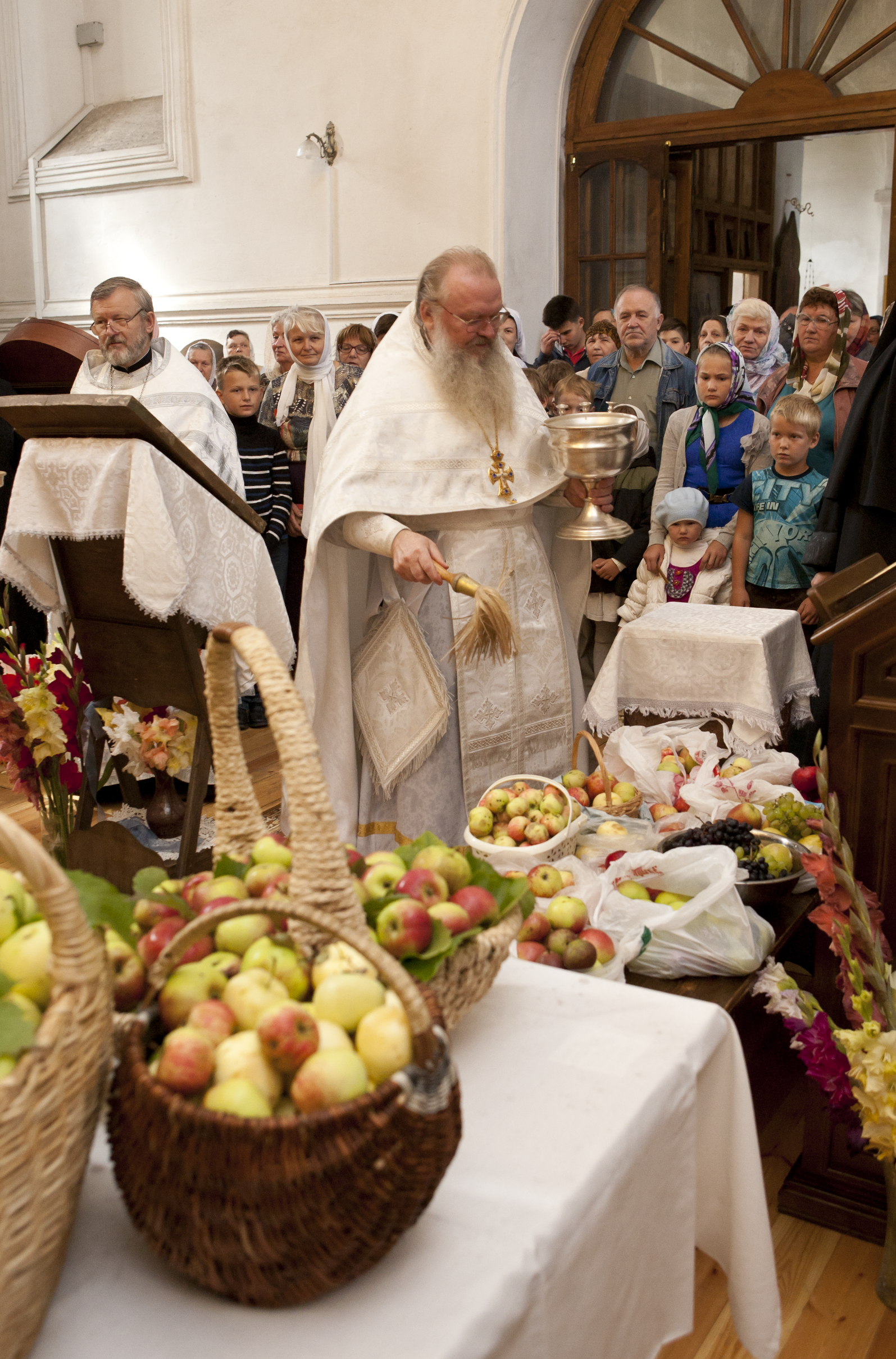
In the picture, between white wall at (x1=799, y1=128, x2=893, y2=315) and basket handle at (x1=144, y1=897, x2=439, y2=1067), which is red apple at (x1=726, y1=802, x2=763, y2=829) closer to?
basket handle at (x1=144, y1=897, x2=439, y2=1067)

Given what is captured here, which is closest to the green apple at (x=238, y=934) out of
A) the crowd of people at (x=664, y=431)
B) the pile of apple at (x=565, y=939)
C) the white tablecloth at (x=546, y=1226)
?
the white tablecloth at (x=546, y=1226)

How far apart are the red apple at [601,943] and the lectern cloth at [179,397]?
2.95 meters

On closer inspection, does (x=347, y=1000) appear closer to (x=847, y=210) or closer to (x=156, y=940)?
(x=156, y=940)

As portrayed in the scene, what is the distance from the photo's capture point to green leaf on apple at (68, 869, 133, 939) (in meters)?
1.05

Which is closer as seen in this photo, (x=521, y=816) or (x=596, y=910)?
(x=596, y=910)

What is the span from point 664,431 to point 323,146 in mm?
4662

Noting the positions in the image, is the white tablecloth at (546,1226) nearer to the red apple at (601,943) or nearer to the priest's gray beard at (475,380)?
the red apple at (601,943)

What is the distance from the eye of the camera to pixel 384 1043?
91 centimetres

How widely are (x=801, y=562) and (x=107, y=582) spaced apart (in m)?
2.54

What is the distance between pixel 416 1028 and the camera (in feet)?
2.93

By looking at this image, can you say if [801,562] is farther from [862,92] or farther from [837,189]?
[837,189]

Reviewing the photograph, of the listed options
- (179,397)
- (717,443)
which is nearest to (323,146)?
(179,397)

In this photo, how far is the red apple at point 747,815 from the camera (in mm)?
2652

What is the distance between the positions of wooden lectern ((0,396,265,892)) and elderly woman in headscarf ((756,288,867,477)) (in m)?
2.41
